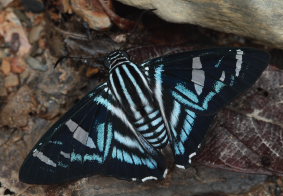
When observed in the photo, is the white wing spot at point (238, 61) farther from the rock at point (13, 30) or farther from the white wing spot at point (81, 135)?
the rock at point (13, 30)

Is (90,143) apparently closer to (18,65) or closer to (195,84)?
(195,84)

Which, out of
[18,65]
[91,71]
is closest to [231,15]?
[91,71]

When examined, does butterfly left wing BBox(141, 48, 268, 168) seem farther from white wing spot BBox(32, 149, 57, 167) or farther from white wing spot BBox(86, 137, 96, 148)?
white wing spot BBox(32, 149, 57, 167)

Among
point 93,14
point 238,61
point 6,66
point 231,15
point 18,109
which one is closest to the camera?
point 238,61

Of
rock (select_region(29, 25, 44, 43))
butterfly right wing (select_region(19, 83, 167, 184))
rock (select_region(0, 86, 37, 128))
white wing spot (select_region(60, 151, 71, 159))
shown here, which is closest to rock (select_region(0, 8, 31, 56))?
rock (select_region(29, 25, 44, 43))

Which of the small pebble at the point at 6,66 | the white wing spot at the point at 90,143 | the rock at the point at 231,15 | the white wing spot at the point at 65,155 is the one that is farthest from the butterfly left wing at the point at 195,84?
the small pebble at the point at 6,66
